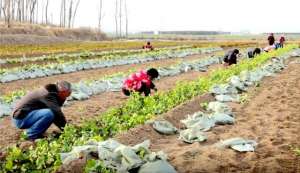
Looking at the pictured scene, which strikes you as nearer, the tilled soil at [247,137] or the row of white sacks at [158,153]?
the row of white sacks at [158,153]

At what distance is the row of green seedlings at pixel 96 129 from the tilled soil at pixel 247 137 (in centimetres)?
26

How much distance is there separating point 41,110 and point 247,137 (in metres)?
2.69

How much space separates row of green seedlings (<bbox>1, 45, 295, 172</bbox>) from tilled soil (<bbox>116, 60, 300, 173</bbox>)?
0.85 ft

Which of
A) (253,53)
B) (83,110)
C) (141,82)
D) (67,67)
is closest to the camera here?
(141,82)

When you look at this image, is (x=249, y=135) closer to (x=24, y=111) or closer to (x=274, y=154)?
(x=274, y=154)

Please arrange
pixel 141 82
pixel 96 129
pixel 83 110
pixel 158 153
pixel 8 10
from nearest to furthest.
A: pixel 158 153
pixel 96 129
pixel 141 82
pixel 83 110
pixel 8 10

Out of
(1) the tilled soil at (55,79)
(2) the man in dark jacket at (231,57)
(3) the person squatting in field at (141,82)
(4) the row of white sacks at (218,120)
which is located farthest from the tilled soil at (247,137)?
(2) the man in dark jacket at (231,57)

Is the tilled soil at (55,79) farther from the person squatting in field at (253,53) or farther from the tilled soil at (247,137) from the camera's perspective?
the person squatting in field at (253,53)

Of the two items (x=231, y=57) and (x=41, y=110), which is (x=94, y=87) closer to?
(x=41, y=110)

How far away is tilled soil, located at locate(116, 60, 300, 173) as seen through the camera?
220 inches

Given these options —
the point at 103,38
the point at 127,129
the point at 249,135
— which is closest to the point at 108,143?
the point at 127,129

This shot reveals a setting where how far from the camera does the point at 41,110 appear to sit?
22.7ft

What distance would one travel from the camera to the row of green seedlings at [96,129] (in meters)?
5.44

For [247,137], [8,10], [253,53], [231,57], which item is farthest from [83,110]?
[8,10]
